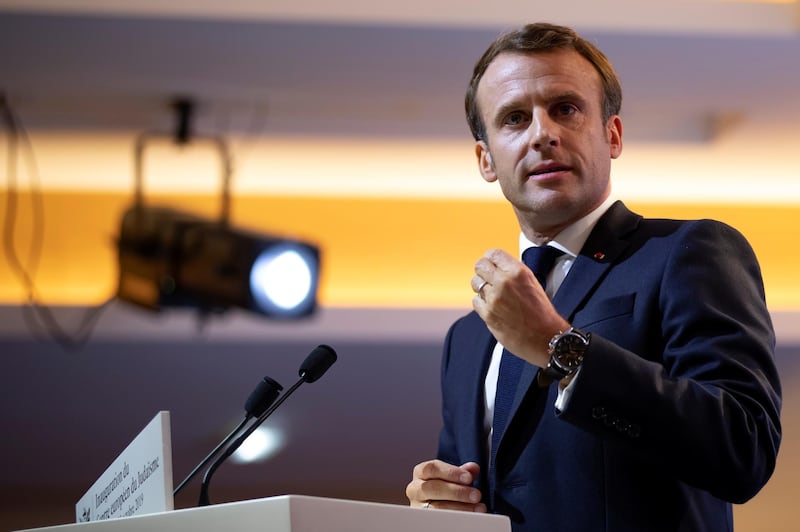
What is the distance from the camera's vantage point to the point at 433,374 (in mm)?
5664

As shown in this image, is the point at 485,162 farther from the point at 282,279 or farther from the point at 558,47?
the point at 282,279

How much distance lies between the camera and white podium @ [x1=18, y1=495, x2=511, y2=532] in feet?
3.82

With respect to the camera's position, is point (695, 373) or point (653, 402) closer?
point (653, 402)

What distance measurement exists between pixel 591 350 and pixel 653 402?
0.10 m

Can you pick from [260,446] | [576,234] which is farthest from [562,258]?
[260,446]

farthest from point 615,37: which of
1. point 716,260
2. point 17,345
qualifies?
point 17,345

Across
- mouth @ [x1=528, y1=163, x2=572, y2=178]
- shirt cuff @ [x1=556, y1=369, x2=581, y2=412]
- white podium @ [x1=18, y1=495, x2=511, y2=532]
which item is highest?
mouth @ [x1=528, y1=163, x2=572, y2=178]

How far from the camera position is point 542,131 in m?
1.81

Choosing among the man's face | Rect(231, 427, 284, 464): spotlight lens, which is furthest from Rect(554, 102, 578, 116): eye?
Rect(231, 427, 284, 464): spotlight lens

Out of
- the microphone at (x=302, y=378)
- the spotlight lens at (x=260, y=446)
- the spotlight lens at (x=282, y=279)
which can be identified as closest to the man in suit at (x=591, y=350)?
the microphone at (x=302, y=378)

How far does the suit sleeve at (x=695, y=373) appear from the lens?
140 cm

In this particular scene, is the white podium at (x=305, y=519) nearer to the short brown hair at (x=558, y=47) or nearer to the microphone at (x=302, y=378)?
the microphone at (x=302, y=378)

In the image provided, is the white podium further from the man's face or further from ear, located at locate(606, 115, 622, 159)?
ear, located at locate(606, 115, 622, 159)

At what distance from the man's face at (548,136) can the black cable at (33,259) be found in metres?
3.25
